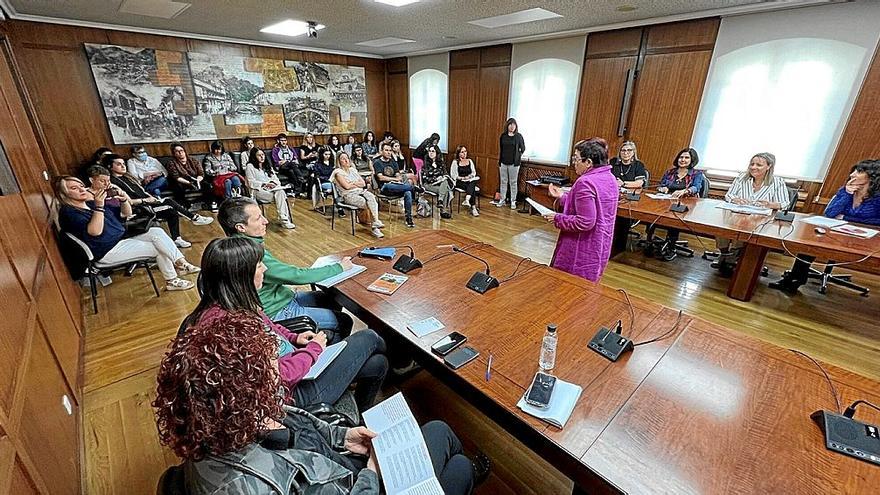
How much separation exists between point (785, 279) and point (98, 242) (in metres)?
5.87

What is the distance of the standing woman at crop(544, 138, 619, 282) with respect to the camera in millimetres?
2055

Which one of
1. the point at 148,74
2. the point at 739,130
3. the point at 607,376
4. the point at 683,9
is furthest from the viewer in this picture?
the point at 148,74

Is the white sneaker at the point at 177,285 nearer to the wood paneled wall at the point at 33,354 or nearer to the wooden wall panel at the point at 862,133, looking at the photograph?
the wood paneled wall at the point at 33,354

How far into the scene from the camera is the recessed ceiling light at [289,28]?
4906mm

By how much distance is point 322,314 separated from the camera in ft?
6.64

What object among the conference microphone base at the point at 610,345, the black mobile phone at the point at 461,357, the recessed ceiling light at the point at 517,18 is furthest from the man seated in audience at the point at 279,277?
the recessed ceiling light at the point at 517,18

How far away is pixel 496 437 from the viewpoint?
6.01 feet

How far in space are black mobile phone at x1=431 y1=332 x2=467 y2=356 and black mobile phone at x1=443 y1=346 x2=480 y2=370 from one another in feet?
0.09

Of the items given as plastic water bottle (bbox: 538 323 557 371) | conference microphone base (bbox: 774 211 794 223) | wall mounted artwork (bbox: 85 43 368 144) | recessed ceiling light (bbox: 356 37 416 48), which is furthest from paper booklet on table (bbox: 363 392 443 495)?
wall mounted artwork (bbox: 85 43 368 144)

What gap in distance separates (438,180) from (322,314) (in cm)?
387

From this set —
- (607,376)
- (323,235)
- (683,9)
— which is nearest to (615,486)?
(607,376)

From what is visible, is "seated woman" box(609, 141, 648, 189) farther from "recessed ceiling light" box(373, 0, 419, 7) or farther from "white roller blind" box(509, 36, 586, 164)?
"recessed ceiling light" box(373, 0, 419, 7)

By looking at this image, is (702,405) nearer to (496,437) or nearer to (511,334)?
(511,334)

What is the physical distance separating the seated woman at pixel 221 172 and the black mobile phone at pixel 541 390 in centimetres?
540
